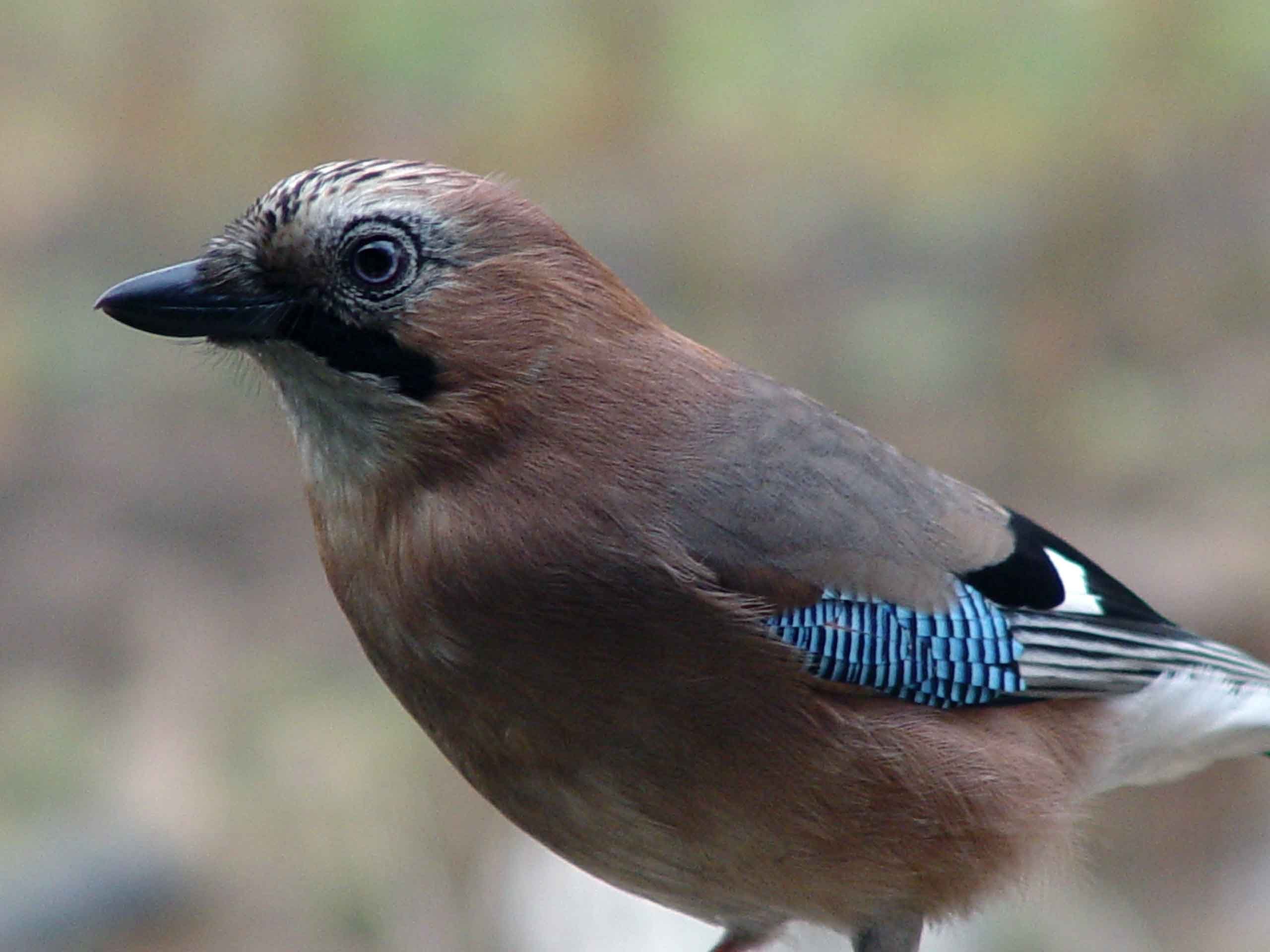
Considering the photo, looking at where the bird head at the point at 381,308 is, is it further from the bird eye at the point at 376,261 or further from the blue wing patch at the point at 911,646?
the blue wing patch at the point at 911,646

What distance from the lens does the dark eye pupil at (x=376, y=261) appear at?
2.31 m

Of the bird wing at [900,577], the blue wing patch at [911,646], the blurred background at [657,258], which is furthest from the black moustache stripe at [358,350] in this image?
the blurred background at [657,258]

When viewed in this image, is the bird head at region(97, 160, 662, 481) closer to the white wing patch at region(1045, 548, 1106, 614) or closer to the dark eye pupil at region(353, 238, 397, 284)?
Result: the dark eye pupil at region(353, 238, 397, 284)

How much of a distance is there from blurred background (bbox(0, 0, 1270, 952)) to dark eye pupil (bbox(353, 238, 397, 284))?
274 cm

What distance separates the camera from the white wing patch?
2.93 metres

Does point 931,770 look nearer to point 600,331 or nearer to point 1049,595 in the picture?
point 1049,595

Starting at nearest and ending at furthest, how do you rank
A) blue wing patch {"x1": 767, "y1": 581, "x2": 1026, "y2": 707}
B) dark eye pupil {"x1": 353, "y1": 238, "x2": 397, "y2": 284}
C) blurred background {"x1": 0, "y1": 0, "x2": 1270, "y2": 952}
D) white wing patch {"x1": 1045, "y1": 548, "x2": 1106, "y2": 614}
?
dark eye pupil {"x1": 353, "y1": 238, "x2": 397, "y2": 284} < blue wing patch {"x1": 767, "y1": 581, "x2": 1026, "y2": 707} < white wing patch {"x1": 1045, "y1": 548, "x2": 1106, "y2": 614} < blurred background {"x1": 0, "y1": 0, "x2": 1270, "y2": 952}

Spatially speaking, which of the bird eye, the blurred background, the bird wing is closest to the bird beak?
the bird eye

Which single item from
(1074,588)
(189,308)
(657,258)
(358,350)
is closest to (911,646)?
(1074,588)

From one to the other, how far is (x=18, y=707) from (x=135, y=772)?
464 millimetres

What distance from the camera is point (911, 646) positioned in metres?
2.66

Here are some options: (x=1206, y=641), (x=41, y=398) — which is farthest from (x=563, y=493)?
(x=41, y=398)

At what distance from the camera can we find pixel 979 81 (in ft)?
20.4

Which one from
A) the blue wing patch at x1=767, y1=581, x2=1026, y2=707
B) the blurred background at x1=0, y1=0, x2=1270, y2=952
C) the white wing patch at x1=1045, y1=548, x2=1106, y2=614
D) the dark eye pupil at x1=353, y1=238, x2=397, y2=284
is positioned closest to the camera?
the dark eye pupil at x1=353, y1=238, x2=397, y2=284
